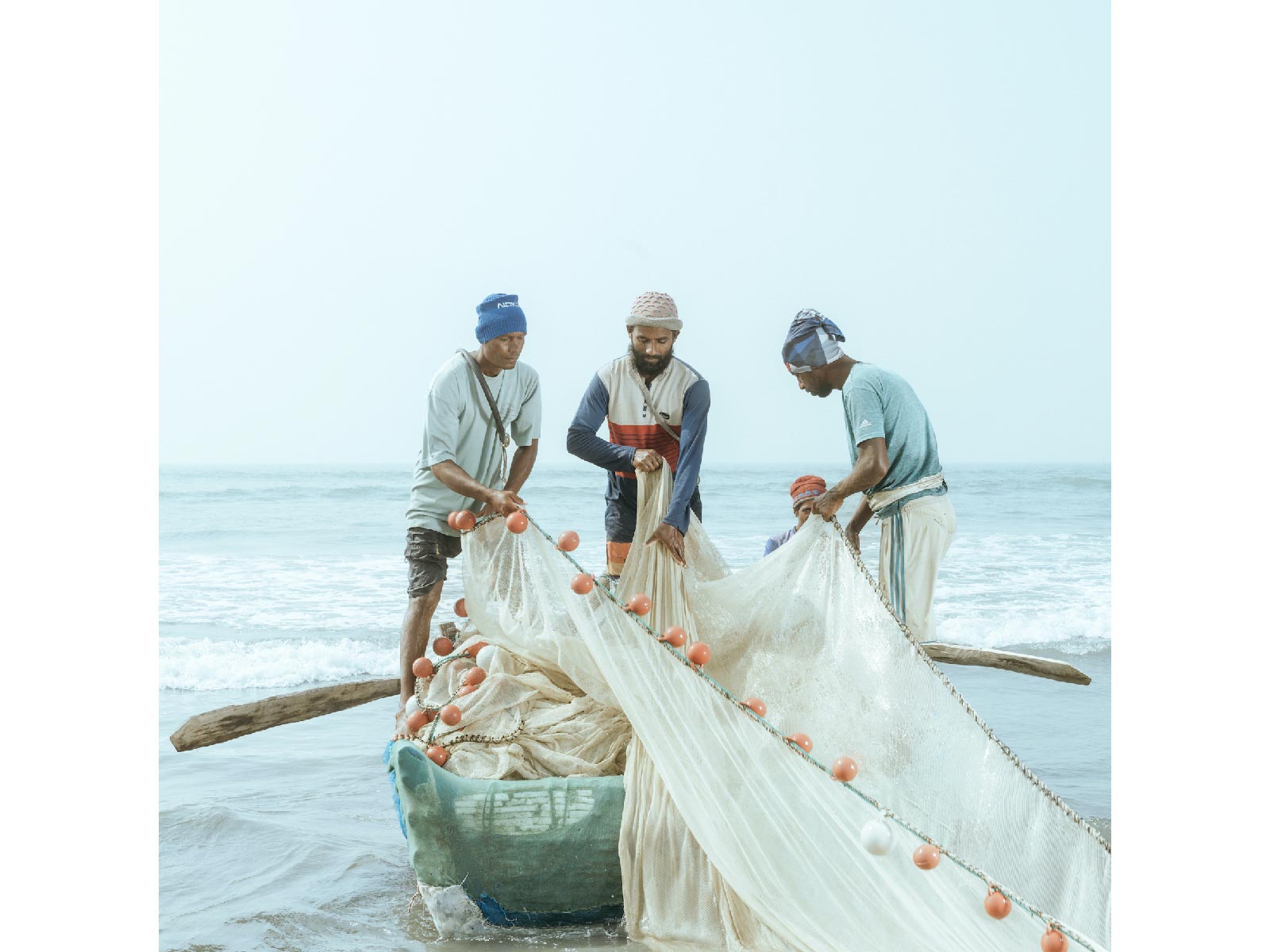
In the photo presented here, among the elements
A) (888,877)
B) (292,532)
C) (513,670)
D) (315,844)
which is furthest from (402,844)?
(292,532)

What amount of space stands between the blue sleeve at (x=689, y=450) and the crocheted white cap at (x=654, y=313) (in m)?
0.23

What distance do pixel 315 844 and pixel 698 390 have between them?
2340mm

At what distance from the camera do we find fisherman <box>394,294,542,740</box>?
140 inches

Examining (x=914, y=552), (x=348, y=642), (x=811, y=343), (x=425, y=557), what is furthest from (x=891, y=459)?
(x=348, y=642)

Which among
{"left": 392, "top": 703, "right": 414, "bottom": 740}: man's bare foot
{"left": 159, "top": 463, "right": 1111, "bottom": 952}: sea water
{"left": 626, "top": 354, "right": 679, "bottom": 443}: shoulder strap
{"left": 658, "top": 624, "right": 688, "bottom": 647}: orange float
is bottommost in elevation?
{"left": 159, "top": 463, "right": 1111, "bottom": 952}: sea water

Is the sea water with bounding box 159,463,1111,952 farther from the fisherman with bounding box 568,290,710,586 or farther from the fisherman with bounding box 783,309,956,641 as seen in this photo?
the fisherman with bounding box 783,309,956,641

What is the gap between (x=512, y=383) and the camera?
12.3ft

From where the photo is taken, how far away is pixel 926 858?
7.47 ft

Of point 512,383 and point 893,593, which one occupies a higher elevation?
point 512,383

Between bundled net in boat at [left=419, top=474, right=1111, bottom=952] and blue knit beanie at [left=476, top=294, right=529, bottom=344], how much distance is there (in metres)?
0.69

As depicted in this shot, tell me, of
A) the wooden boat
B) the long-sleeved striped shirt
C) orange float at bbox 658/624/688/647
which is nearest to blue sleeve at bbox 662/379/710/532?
the long-sleeved striped shirt

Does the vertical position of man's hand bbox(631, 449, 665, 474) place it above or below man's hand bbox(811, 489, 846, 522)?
above
